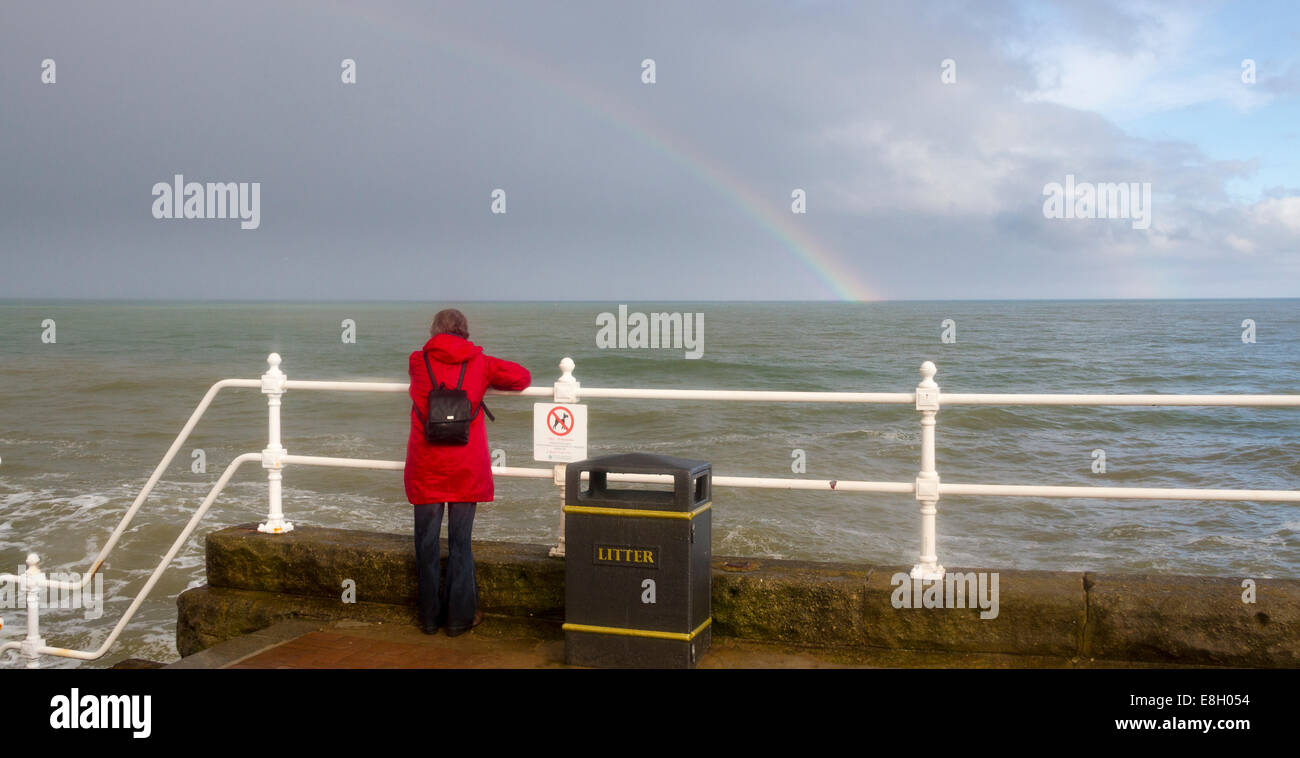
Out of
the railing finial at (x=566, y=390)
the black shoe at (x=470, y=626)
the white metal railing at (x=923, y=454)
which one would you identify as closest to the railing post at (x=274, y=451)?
the white metal railing at (x=923, y=454)

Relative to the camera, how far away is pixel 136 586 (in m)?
11.1

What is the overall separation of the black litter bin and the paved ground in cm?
27

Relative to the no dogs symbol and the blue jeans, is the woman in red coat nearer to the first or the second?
the blue jeans

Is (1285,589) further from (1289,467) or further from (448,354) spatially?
(1289,467)

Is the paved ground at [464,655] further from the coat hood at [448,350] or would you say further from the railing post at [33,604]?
the railing post at [33,604]

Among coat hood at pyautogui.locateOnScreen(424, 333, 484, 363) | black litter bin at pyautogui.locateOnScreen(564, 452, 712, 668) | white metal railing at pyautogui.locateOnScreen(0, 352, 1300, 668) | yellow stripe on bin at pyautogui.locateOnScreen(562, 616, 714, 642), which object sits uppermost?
coat hood at pyautogui.locateOnScreen(424, 333, 484, 363)

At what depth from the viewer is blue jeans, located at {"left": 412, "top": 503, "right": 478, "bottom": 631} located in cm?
556

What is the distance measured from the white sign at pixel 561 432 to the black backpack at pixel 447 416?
0.40 metres

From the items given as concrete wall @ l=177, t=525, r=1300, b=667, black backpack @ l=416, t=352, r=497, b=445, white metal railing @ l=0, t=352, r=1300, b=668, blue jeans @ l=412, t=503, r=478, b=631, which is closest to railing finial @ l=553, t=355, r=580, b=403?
white metal railing @ l=0, t=352, r=1300, b=668

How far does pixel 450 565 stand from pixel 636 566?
1.23 m

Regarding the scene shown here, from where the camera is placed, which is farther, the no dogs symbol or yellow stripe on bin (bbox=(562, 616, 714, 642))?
the no dogs symbol

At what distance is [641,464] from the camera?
488 cm

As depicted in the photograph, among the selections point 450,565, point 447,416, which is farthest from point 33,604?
point 447,416

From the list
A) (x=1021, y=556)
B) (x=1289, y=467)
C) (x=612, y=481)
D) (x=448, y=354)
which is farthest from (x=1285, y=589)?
(x=1289, y=467)
